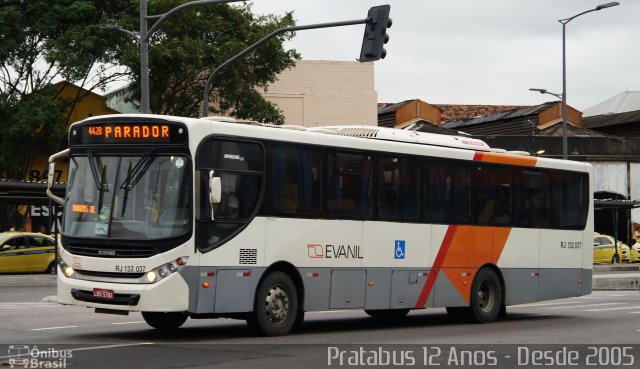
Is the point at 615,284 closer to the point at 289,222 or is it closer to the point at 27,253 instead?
the point at 27,253

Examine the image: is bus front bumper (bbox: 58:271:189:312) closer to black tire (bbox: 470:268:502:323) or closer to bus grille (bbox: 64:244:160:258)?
bus grille (bbox: 64:244:160:258)

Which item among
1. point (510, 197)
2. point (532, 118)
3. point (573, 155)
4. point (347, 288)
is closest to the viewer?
point (347, 288)

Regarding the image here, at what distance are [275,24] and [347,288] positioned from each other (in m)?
36.8

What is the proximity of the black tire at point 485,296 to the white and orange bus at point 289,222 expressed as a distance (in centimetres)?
3

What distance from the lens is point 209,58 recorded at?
1960 inches

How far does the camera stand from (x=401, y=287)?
19.1 metres

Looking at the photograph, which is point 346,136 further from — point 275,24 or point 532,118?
point 532,118

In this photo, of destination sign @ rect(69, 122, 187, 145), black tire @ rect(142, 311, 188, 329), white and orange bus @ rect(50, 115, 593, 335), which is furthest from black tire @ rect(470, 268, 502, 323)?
destination sign @ rect(69, 122, 187, 145)

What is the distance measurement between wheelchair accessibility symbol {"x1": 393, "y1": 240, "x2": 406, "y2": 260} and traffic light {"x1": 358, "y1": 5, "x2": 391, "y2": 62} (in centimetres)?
606

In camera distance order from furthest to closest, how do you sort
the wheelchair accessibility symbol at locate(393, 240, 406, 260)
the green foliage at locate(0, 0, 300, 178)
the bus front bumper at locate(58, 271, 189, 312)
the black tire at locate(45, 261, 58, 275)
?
the green foliage at locate(0, 0, 300, 178) → the black tire at locate(45, 261, 58, 275) → the wheelchair accessibility symbol at locate(393, 240, 406, 260) → the bus front bumper at locate(58, 271, 189, 312)

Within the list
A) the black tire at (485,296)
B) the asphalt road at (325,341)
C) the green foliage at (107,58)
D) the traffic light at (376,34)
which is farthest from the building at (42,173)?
the black tire at (485,296)

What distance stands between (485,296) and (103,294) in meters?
8.29

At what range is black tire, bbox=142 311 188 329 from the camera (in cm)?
1728

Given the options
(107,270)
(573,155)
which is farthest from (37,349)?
(573,155)
